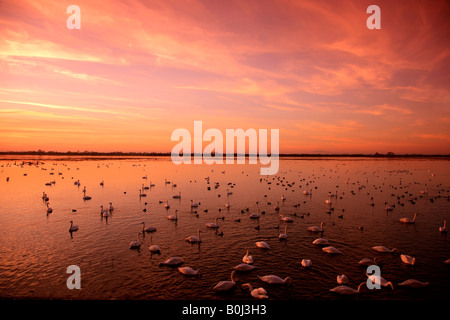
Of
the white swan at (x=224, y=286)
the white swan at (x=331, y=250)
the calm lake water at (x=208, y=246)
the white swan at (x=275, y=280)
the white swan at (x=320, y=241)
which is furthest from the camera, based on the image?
the white swan at (x=320, y=241)

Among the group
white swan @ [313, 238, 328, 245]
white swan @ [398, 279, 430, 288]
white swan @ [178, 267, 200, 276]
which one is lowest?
white swan @ [398, 279, 430, 288]

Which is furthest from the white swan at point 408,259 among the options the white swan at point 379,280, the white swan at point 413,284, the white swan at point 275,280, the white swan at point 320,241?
the white swan at point 275,280

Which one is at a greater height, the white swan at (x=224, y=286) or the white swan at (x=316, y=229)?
the white swan at (x=316, y=229)

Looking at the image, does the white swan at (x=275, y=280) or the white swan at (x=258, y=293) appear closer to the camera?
the white swan at (x=258, y=293)

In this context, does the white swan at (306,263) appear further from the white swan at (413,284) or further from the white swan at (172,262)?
the white swan at (172,262)

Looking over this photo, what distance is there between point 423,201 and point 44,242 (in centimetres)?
4813

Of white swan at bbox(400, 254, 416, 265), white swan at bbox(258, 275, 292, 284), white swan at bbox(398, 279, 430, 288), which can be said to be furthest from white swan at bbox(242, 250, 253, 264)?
white swan at bbox(400, 254, 416, 265)

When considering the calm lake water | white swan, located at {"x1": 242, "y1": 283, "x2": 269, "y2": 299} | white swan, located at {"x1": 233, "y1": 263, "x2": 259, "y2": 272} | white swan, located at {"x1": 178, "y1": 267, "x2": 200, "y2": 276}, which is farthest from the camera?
white swan, located at {"x1": 233, "y1": 263, "x2": 259, "y2": 272}

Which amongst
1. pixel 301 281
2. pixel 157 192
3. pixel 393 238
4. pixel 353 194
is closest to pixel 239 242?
pixel 301 281

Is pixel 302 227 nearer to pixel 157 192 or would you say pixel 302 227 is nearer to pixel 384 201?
pixel 384 201

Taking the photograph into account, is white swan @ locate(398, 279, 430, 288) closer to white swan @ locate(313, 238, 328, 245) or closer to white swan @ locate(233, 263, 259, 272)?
white swan @ locate(313, 238, 328, 245)

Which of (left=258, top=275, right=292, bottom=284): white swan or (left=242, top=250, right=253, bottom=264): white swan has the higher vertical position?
(left=242, top=250, right=253, bottom=264): white swan
